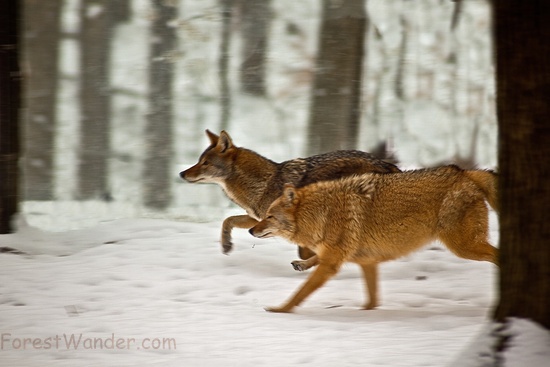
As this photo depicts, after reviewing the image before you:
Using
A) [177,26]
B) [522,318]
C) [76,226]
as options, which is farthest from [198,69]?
[522,318]

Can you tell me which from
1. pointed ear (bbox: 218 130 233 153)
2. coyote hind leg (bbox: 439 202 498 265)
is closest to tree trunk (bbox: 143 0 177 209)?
pointed ear (bbox: 218 130 233 153)

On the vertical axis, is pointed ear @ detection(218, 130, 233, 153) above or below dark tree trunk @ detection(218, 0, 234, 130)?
below

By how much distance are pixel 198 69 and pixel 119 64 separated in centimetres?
117

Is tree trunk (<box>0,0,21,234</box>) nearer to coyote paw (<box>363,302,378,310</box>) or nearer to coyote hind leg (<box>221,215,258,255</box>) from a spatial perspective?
coyote hind leg (<box>221,215,258,255</box>)

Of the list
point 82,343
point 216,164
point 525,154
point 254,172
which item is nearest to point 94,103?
point 216,164

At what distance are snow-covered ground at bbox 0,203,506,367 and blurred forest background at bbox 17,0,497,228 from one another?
0.85 m

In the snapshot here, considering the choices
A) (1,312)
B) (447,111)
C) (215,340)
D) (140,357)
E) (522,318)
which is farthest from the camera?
(447,111)

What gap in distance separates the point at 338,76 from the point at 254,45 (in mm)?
1358

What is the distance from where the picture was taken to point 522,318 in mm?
4645

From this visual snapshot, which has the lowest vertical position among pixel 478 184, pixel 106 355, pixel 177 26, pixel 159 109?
pixel 106 355

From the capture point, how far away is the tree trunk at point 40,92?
36.7ft

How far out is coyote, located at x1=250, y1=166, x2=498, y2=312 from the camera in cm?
668

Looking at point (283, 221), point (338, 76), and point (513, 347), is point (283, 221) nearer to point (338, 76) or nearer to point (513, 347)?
point (513, 347)

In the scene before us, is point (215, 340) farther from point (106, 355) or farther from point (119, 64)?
point (119, 64)
